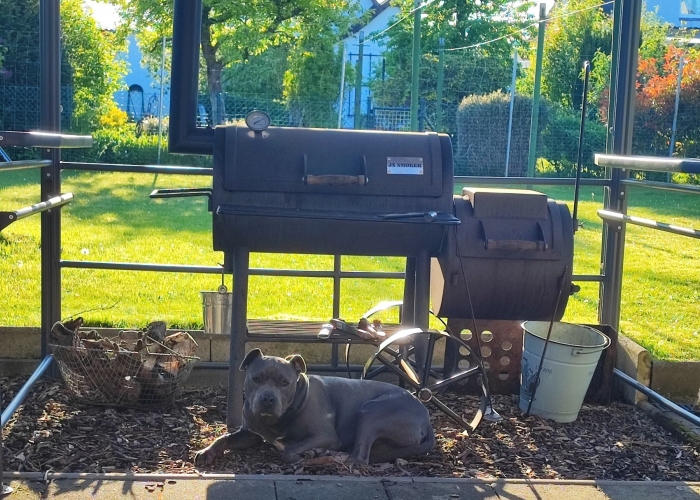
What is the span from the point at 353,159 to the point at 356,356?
5.23ft

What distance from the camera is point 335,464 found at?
3.92 metres

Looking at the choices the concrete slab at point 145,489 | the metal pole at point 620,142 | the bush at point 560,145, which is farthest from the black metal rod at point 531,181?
the bush at point 560,145

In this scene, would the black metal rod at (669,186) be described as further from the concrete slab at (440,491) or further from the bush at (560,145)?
the bush at (560,145)

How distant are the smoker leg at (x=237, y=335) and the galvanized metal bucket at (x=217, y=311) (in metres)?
0.77

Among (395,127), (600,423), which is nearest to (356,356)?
(600,423)

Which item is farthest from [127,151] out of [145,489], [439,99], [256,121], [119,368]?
[145,489]

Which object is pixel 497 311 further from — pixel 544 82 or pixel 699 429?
pixel 544 82

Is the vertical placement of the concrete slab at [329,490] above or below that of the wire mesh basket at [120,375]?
below

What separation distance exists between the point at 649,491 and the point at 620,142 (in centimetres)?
250

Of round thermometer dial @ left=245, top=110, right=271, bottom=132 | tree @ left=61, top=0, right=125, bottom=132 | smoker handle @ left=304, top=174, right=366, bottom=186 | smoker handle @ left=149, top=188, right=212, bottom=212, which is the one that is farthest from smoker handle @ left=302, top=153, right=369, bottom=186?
tree @ left=61, top=0, right=125, bottom=132

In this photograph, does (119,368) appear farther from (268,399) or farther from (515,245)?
(515,245)

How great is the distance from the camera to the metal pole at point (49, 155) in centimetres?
512

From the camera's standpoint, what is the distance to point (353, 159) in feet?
14.5

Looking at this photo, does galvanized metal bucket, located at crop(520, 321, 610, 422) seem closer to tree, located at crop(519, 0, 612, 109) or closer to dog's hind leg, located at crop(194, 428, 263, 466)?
dog's hind leg, located at crop(194, 428, 263, 466)
